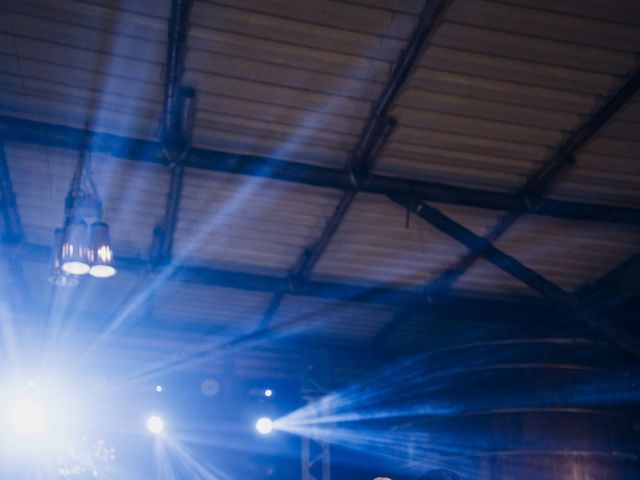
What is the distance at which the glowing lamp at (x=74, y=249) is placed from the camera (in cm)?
573

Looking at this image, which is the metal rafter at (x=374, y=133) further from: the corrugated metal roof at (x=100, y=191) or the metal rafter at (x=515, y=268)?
the corrugated metal roof at (x=100, y=191)

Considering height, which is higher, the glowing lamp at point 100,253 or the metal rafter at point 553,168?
the metal rafter at point 553,168

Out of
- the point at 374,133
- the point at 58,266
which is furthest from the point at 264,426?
the point at 374,133

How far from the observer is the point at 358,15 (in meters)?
5.24

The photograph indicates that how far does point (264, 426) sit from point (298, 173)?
6.41 m

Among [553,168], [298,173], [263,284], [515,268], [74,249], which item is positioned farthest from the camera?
[263,284]

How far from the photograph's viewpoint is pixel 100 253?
5812mm

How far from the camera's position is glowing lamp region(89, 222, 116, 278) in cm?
580

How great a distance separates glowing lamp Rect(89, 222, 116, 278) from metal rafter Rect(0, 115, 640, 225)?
76cm

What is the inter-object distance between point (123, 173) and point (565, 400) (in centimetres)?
531

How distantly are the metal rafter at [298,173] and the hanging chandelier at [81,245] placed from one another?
0.31 metres

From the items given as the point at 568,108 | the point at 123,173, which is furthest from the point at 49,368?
the point at 568,108

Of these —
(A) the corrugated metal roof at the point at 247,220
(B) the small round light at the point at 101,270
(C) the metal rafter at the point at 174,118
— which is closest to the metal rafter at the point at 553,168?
(A) the corrugated metal roof at the point at 247,220

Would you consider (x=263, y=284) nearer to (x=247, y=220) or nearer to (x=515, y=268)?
(x=247, y=220)
